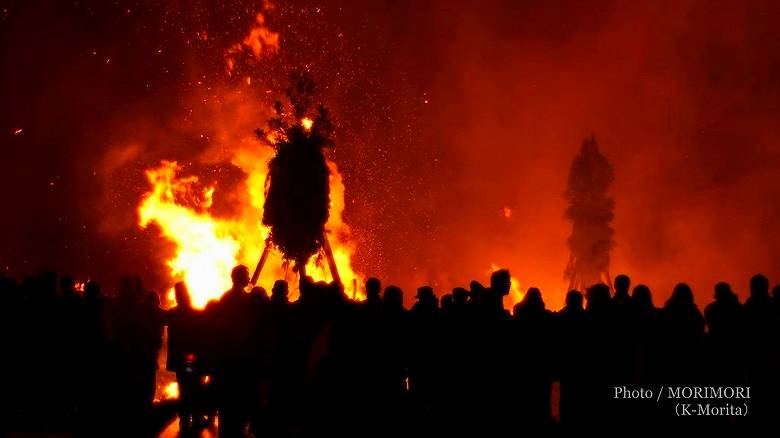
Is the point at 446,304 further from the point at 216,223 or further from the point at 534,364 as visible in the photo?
the point at 216,223

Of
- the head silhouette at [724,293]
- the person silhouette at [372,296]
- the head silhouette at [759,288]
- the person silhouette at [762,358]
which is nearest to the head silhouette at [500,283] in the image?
the person silhouette at [372,296]

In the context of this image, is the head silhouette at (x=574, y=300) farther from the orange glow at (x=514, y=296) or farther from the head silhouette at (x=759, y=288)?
the orange glow at (x=514, y=296)

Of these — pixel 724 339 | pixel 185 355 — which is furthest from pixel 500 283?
pixel 185 355

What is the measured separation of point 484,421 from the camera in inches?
247

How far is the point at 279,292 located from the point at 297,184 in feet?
31.5

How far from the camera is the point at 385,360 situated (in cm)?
669

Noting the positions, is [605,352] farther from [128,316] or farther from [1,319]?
[1,319]

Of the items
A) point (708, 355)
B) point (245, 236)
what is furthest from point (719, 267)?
point (708, 355)

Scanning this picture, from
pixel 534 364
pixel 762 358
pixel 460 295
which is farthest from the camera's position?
pixel 460 295

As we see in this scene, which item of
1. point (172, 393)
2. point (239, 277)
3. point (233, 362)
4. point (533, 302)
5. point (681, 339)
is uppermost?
point (239, 277)

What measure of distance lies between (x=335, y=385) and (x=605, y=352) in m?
2.80

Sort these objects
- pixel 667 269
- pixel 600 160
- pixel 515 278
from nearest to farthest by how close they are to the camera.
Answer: pixel 600 160, pixel 667 269, pixel 515 278

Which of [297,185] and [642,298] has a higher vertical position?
[297,185]

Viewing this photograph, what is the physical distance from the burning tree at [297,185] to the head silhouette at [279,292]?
899 centimetres
